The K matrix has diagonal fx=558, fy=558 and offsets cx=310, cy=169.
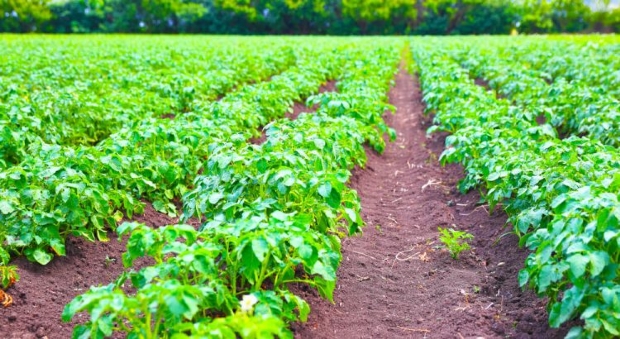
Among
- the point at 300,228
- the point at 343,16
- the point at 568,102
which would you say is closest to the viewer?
the point at 300,228

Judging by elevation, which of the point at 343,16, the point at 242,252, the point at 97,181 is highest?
the point at 343,16

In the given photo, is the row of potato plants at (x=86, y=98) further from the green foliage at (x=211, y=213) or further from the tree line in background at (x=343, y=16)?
the tree line in background at (x=343, y=16)

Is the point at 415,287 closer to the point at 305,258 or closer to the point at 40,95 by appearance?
the point at 305,258

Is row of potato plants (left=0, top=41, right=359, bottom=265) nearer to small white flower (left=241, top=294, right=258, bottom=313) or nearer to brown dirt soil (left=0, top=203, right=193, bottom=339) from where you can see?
brown dirt soil (left=0, top=203, right=193, bottom=339)

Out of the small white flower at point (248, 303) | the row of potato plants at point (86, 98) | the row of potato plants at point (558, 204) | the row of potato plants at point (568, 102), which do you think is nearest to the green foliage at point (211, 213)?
the small white flower at point (248, 303)

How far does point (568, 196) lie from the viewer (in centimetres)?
366

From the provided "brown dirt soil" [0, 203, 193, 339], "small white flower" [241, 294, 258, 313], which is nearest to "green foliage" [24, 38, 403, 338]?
"small white flower" [241, 294, 258, 313]

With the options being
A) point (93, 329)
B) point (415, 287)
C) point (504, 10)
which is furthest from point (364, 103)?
point (504, 10)

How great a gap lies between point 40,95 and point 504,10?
54.7 metres

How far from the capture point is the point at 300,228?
10.8 feet

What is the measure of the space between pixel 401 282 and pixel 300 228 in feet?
6.62

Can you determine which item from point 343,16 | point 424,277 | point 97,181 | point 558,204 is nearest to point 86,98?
point 97,181

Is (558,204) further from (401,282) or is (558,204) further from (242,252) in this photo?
(242,252)

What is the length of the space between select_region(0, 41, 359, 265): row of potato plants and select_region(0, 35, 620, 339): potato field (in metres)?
0.02
